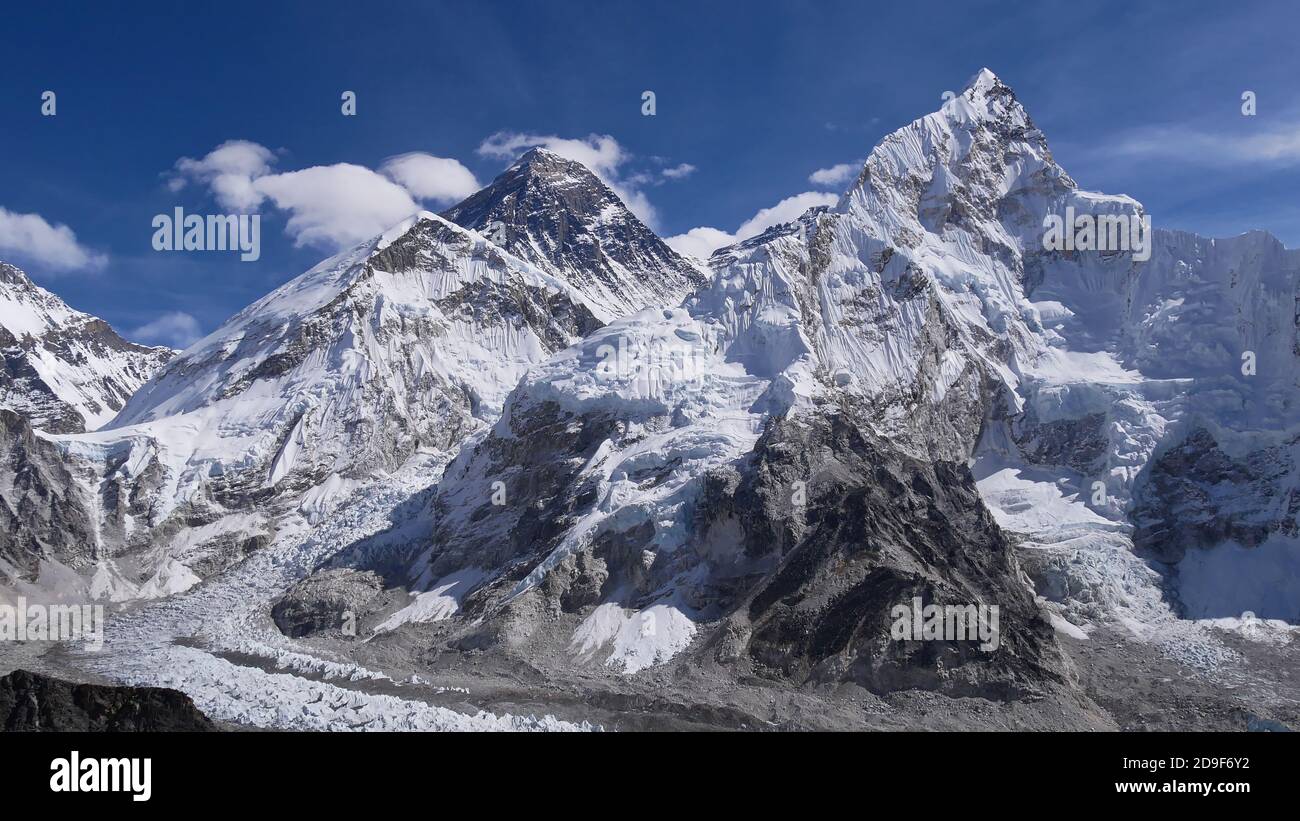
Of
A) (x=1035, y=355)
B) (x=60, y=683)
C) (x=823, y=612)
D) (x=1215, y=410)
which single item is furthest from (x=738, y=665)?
(x=1035, y=355)

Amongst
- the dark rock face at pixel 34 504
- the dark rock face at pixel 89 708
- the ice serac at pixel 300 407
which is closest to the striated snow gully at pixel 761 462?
the ice serac at pixel 300 407

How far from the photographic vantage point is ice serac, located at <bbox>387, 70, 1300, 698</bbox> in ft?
294

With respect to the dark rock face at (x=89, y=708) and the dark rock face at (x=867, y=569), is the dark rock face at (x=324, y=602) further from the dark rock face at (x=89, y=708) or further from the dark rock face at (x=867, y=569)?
the dark rock face at (x=89, y=708)

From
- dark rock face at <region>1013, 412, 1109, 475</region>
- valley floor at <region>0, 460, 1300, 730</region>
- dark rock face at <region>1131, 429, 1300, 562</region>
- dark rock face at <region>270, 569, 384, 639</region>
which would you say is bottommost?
valley floor at <region>0, 460, 1300, 730</region>

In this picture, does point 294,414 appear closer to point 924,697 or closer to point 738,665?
point 738,665

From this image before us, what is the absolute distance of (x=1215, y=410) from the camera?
5059 inches

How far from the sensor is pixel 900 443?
131375 mm

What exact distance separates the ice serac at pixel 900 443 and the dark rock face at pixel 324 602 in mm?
7475

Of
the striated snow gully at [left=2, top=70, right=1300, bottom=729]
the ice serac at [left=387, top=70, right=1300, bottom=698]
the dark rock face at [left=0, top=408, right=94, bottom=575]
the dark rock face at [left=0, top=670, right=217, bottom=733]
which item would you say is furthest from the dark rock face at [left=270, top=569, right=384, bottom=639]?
the dark rock face at [left=0, top=670, right=217, bottom=733]

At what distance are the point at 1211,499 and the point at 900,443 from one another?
118 feet

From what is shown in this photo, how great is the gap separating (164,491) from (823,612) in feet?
317

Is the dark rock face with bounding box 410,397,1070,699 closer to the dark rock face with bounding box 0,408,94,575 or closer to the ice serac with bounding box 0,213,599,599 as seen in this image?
the ice serac with bounding box 0,213,599,599

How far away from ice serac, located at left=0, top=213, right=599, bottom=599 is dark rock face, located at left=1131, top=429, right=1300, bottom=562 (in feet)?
322

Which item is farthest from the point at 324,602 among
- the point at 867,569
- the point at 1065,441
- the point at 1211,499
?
the point at 1211,499
